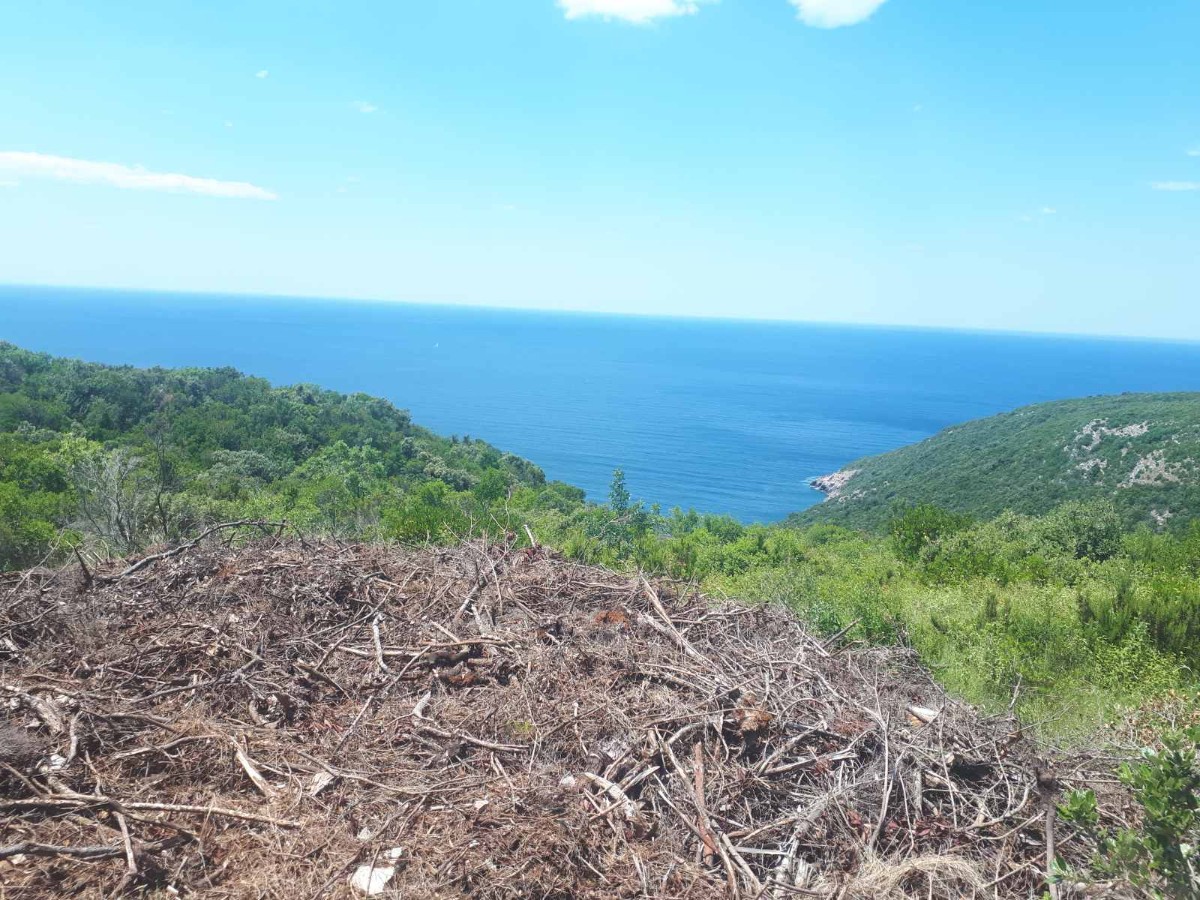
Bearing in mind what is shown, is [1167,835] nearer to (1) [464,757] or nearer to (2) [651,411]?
(1) [464,757]

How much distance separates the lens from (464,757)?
216 inches

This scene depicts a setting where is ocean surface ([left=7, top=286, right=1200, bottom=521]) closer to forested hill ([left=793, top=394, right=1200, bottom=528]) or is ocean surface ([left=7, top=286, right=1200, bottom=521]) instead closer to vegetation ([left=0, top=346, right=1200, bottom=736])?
forested hill ([left=793, top=394, right=1200, bottom=528])

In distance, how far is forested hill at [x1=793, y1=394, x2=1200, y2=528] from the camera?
51.2 m

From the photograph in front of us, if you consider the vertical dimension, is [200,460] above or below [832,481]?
above

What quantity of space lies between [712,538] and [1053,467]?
48.6 m

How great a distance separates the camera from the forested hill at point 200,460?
54.2 feet

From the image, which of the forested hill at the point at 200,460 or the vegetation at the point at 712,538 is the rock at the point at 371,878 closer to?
the vegetation at the point at 712,538

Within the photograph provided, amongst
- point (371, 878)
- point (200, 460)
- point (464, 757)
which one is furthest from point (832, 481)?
point (371, 878)

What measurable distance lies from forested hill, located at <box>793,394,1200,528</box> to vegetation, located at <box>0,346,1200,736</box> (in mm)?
2440

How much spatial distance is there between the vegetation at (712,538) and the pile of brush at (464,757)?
309 cm

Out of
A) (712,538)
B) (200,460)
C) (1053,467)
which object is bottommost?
(200,460)

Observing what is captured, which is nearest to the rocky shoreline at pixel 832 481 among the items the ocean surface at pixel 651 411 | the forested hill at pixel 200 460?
the ocean surface at pixel 651 411

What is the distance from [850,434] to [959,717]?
425ft

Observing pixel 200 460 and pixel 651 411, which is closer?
pixel 200 460
